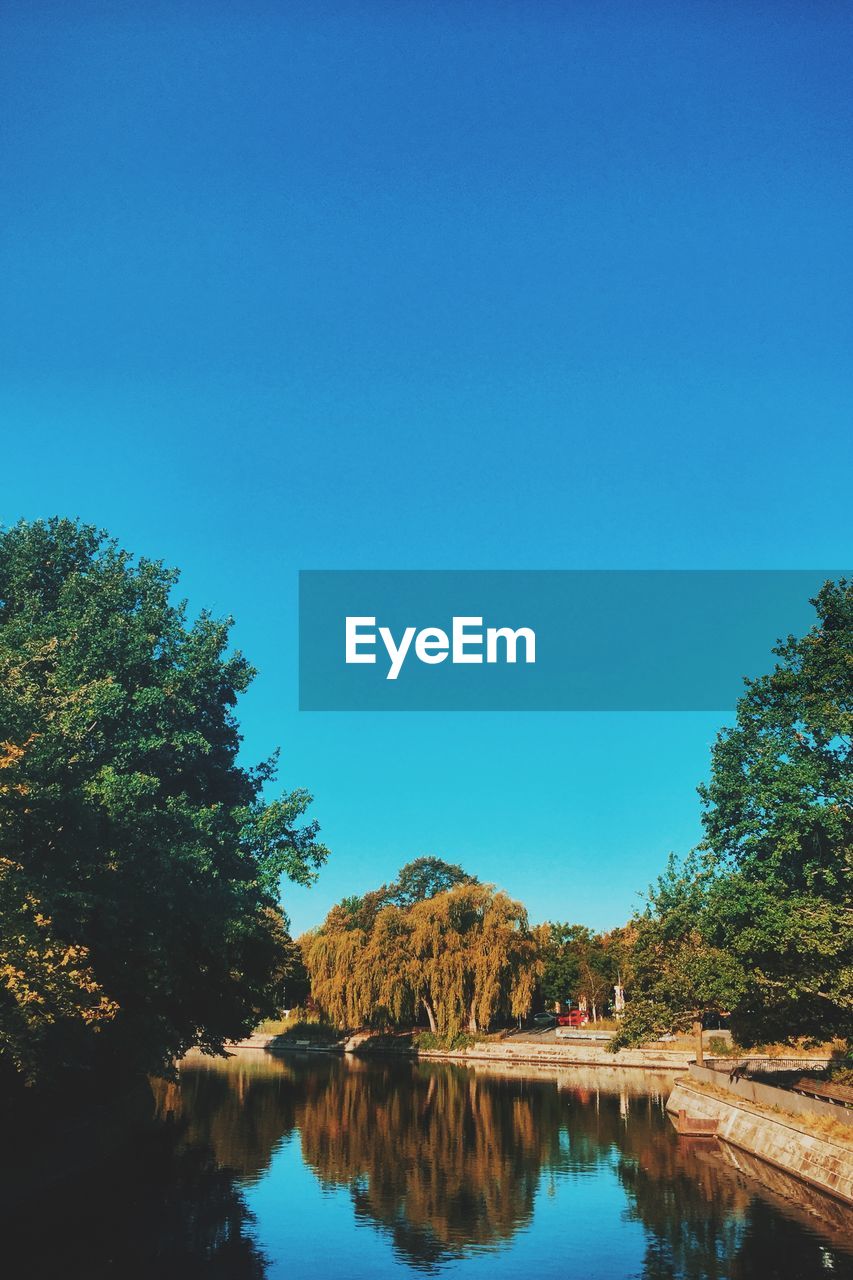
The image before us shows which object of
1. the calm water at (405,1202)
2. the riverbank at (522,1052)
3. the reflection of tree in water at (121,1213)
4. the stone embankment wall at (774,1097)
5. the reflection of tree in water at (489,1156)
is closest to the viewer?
the reflection of tree in water at (121,1213)

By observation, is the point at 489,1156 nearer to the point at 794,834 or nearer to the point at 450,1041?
the point at 794,834

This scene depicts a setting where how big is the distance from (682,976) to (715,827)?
13557 mm

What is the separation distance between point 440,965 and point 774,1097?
47303 millimetres

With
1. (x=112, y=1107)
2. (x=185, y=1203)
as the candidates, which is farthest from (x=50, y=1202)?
(x=112, y=1107)

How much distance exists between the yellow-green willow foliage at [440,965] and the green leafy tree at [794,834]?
44772 millimetres

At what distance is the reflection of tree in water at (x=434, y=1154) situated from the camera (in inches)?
1171

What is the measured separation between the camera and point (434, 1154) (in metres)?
41.4

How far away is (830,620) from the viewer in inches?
1505

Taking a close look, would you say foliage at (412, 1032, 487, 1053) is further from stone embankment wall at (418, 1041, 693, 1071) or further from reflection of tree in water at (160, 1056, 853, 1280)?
reflection of tree in water at (160, 1056, 853, 1280)

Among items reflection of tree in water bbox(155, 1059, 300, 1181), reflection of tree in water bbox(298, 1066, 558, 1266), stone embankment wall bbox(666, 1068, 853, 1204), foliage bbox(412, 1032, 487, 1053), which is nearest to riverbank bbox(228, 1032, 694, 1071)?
foliage bbox(412, 1032, 487, 1053)

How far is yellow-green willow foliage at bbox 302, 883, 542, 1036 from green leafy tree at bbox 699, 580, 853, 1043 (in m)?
44.8

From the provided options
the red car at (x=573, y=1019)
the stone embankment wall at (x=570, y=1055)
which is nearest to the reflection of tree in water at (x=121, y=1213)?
the stone embankment wall at (x=570, y=1055)

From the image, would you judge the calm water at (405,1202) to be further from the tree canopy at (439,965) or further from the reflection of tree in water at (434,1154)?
the tree canopy at (439,965)

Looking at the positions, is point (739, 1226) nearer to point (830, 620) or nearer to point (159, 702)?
point (830, 620)
